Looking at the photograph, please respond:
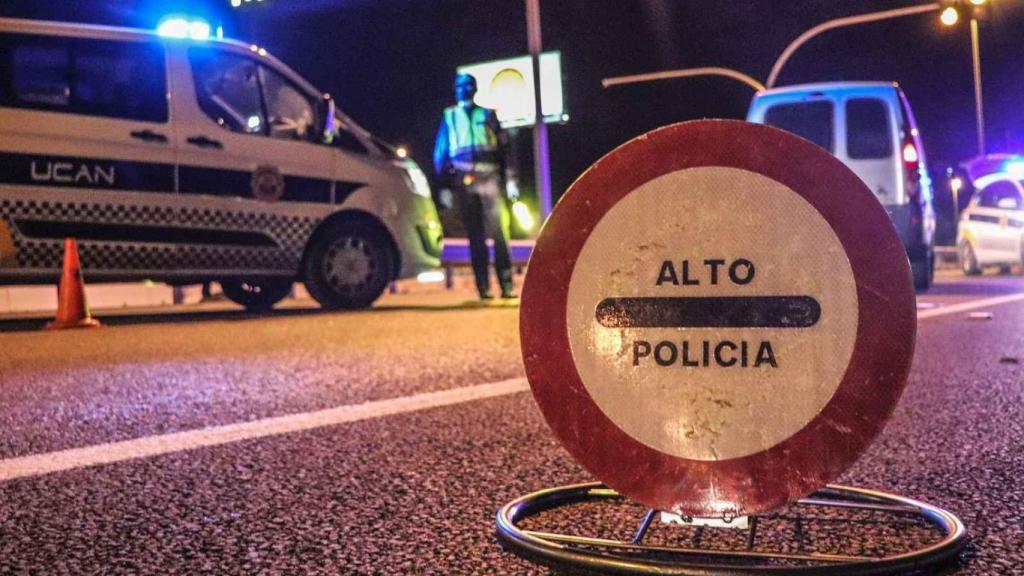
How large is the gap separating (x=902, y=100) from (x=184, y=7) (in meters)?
17.0

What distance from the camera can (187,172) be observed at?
29.9ft

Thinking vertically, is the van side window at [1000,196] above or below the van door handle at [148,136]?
below

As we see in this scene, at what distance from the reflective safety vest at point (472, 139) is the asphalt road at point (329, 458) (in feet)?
13.5

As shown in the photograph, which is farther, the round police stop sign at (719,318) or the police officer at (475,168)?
the police officer at (475,168)

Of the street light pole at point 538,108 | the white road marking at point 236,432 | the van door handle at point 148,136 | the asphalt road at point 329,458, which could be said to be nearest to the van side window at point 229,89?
the van door handle at point 148,136

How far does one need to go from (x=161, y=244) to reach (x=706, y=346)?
7.63 meters

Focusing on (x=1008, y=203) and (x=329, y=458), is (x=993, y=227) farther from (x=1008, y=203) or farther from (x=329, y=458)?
(x=329, y=458)

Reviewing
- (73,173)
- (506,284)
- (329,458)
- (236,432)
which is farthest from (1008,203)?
(329,458)

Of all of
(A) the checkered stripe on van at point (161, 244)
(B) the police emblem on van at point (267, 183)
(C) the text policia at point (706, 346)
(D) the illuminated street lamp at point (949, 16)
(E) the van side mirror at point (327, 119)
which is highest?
(D) the illuminated street lamp at point (949, 16)

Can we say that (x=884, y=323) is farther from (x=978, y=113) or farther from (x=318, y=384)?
(x=978, y=113)

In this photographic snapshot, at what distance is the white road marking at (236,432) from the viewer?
3.44 meters

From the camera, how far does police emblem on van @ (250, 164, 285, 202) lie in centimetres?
947

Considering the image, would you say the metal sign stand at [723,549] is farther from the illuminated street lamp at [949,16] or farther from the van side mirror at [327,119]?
the illuminated street lamp at [949,16]

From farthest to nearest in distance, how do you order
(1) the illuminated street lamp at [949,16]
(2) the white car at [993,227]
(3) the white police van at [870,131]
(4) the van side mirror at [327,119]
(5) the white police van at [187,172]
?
1. (1) the illuminated street lamp at [949,16]
2. (2) the white car at [993,227]
3. (3) the white police van at [870,131]
4. (4) the van side mirror at [327,119]
5. (5) the white police van at [187,172]
